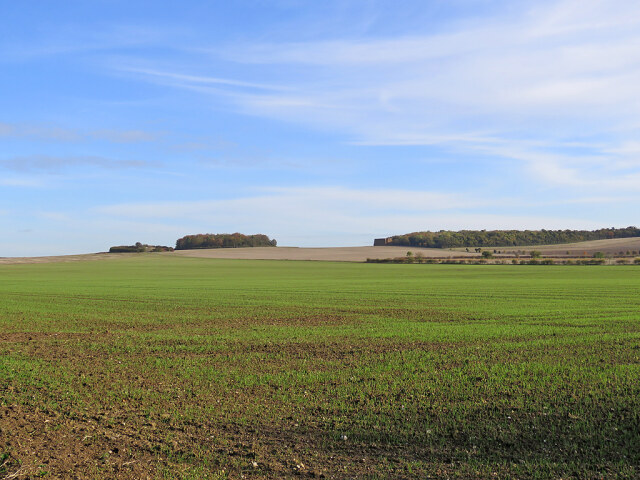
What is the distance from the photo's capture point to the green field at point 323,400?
25.3 feet

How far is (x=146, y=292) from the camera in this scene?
38000 mm

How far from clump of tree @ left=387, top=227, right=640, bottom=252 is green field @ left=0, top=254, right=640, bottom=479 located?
11205 cm

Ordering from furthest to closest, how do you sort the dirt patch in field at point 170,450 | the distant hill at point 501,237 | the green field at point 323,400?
1. the distant hill at point 501,237
2. the green field at point 323,400
3. the dirt patch in field at point 170,450

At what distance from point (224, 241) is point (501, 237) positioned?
7048 cm

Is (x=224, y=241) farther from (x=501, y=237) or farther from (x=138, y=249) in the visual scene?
(x=501, y=237)

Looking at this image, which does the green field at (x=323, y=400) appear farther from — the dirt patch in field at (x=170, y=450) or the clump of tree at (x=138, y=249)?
the clump of tree at (x=138, y=249)

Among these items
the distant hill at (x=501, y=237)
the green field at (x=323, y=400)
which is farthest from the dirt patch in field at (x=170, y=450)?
the distant hill at (x=501, y=237)

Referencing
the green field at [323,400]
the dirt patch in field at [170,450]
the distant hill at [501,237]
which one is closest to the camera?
the dirt patch in field at [170,450]

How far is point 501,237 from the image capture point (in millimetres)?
133750

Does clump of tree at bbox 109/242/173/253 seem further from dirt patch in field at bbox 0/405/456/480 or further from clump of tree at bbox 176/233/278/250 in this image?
dirt patch in field at bbox 0/405/456/480

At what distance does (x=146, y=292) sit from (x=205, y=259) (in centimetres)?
7476

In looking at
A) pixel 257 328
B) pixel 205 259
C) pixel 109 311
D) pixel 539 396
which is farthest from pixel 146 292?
pixel 205 259

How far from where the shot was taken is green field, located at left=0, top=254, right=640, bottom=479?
7715 millimetres

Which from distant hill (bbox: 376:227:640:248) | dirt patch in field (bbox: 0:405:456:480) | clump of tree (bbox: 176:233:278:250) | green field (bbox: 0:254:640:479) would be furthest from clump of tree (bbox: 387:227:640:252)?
dirt patch in field (bbox: 0:405:456:480)
